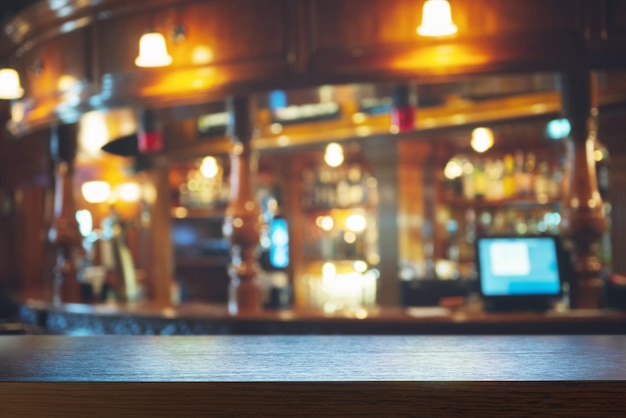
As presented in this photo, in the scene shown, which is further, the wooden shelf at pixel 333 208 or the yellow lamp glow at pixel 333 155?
the wooden shelf at pixel 333 208

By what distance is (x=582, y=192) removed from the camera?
183 inches

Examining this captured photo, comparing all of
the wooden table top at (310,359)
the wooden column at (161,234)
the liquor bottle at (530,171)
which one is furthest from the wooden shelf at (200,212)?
→ the wooden table top at (310,359)

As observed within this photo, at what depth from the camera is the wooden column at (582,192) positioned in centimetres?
464

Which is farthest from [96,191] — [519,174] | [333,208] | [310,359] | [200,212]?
[310,359]

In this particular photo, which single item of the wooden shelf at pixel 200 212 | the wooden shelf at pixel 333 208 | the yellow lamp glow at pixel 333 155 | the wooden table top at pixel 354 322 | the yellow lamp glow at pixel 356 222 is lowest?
the wooden table top at pixel 354 322

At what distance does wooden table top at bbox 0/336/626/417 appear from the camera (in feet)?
4.10

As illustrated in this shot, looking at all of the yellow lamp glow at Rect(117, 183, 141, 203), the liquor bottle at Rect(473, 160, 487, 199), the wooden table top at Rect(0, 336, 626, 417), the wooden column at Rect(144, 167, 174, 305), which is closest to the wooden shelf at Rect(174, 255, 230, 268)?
the wooden column at Rect(144, 167, 174, 305)

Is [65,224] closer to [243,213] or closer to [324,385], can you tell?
[243,213]

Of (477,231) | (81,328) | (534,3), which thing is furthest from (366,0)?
(477,231)

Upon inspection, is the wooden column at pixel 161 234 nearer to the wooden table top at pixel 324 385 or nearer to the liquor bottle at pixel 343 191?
the liquor bottle at pixel 343 191

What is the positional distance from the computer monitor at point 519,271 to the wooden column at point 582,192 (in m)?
0.15

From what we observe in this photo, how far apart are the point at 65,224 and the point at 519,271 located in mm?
3357

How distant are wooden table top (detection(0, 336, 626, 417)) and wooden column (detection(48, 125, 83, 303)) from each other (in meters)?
5.20

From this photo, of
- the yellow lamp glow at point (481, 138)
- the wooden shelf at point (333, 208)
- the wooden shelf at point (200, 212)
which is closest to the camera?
the yellow lamp glow at point (481, 138)
